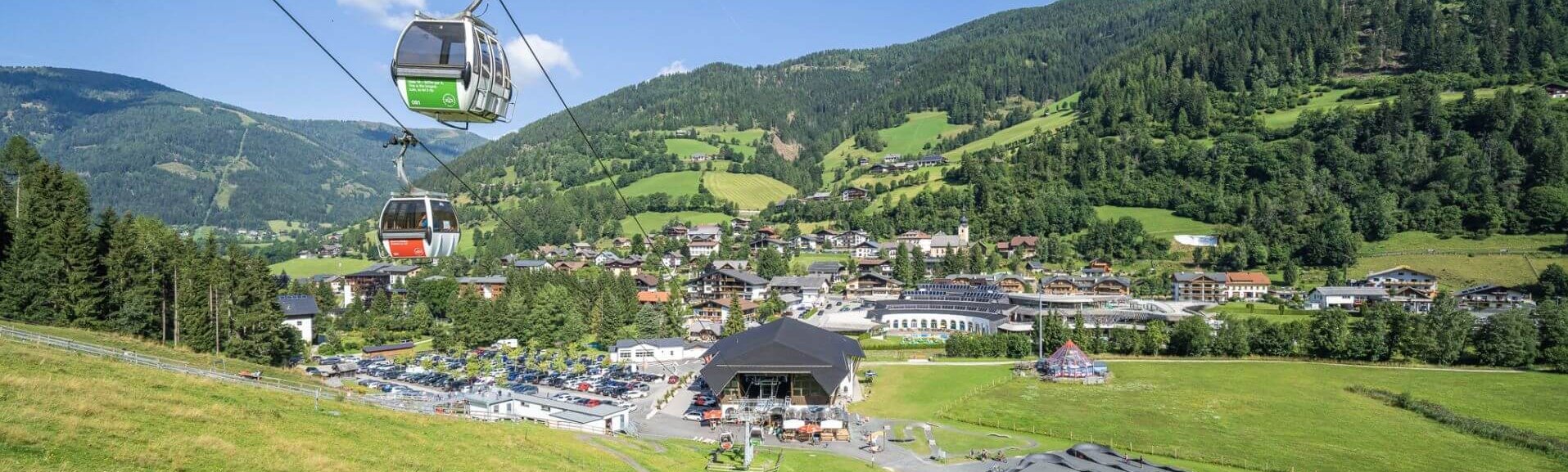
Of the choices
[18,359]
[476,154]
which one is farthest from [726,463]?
[476,154]

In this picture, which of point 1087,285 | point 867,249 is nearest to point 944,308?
point 1087,285

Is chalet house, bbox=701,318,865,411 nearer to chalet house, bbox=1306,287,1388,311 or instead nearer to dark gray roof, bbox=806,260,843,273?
chalet house, bbox=1306,287,1388,311

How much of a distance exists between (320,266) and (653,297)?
68.8m

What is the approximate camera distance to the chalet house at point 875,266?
3568 inches

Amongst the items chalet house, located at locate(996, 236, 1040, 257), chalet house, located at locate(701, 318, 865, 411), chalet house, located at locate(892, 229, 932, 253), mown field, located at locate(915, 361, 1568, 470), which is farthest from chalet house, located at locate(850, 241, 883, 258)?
chalet house, located at locate(701, 318, 865, 411)

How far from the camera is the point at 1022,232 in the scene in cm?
9875

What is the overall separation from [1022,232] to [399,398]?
268 feet

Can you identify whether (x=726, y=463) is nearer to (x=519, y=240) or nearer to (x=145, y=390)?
(x=145, y=390)

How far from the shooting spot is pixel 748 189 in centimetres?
14750

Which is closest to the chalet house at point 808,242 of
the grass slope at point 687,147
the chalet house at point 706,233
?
the chalet house at point 706,233

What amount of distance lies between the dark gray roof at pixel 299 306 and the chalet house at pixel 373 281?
75.4 ft

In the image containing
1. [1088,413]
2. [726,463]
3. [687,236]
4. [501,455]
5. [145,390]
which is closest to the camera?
[145,390]

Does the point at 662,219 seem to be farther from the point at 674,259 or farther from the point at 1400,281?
the point at 1400,281

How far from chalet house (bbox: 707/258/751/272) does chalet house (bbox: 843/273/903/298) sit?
1138 centimetres
